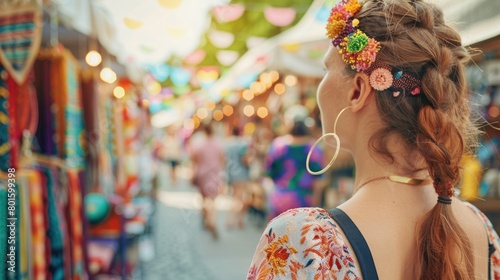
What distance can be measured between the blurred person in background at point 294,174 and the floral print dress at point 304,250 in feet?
13.2

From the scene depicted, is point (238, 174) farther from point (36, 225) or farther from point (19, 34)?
point (19, 34)

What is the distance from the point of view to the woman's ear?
45.4 inches

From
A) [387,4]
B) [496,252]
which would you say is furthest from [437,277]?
[387,4]

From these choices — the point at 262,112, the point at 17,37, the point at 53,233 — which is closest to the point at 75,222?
the point at 53,233

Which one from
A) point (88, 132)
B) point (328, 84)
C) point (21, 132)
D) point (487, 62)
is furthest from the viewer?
point (88, 132)

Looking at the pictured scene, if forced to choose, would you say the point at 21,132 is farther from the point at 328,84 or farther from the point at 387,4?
the point at 387,4

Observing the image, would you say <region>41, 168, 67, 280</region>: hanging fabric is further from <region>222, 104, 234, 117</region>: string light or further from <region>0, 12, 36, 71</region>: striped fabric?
<region>222, 104, 234, 117</region>: string light

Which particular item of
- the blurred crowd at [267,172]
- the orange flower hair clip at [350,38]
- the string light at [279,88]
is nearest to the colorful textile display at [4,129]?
the orange flower hair clip at [350,38]

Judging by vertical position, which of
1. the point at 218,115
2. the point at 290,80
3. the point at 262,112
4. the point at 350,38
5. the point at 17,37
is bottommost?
the point at 350,38

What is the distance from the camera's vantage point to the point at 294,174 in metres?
5.10

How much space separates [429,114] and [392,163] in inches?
5.9

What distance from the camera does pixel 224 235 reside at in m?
8.08

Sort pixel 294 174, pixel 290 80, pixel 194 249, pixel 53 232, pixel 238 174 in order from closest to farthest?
1. pixel 53 232
2. pixel 294 174
3. pixel 194 249
4. pixel 290 80
5. pixel 238 174

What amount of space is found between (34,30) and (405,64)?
1832mm
